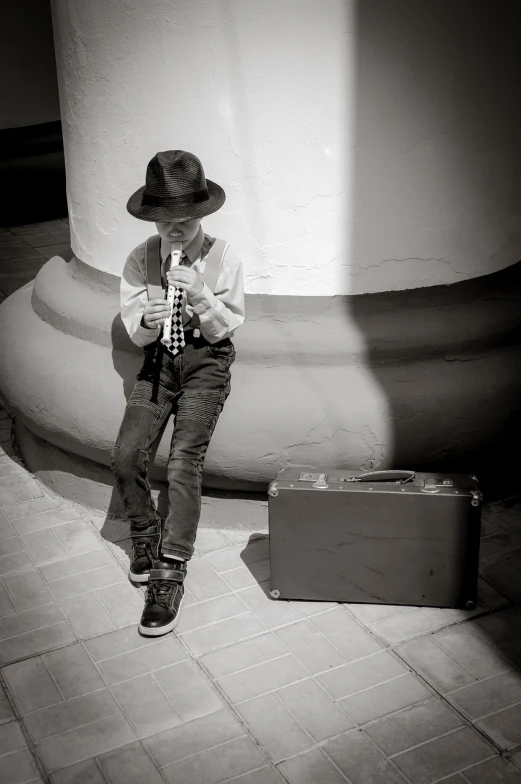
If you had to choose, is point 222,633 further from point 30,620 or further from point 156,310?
point 156,310

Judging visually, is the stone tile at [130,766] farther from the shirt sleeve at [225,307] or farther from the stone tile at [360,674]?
the shirt sleeve at [225,307]

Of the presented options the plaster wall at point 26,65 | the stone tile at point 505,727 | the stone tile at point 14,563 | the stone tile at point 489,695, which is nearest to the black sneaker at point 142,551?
the stone tile at point 14,563

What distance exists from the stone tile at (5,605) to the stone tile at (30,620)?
4 cm

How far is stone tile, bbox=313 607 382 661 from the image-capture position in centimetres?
382

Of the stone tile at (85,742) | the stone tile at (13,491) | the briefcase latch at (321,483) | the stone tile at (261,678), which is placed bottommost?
the stone tile at (13,491)

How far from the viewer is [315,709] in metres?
3.52

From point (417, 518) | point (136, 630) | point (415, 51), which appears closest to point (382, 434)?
point (417, 518)

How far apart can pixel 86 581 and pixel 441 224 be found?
2150 mm

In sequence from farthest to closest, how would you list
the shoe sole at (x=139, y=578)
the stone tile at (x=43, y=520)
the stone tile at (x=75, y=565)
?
the stone tile at (x=43, y=520), the stone tile at (x=75, y=565), the shoe sole at (x=139, y=578)

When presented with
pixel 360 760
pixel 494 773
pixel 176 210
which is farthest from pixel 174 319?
pixel 494 773

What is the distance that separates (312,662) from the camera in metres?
3.77

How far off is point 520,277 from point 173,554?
2069 mm

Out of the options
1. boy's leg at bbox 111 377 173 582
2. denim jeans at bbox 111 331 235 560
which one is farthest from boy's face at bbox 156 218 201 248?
boy's leg at bbox 111 377 173 582

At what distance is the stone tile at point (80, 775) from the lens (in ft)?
10.6
